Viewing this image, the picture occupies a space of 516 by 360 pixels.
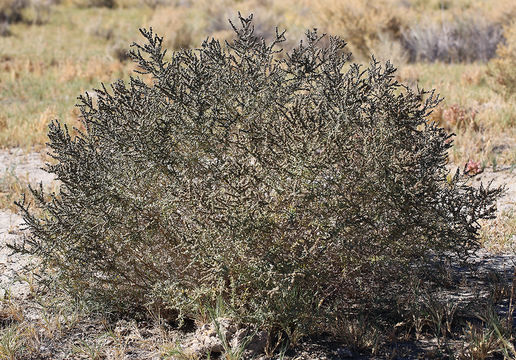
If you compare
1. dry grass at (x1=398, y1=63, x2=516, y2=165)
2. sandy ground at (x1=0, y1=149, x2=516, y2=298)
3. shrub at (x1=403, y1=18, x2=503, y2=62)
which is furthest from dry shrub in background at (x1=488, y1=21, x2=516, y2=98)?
shrub at (x1=403, y1=18, x2=503, y2=62)

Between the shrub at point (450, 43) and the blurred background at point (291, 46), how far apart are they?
0.03 m

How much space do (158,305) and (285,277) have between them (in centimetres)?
90

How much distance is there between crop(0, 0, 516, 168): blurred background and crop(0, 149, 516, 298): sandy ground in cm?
22

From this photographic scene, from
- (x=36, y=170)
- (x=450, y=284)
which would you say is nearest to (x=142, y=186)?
(x=450, y=284)

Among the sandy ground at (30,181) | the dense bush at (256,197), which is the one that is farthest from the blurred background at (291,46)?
the dense bush at (256,197)

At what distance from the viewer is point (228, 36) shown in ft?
51.4

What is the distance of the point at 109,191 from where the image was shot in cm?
301

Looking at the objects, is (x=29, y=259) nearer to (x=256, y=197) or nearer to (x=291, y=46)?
(x=256, y=197)

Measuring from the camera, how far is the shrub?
42.2ft

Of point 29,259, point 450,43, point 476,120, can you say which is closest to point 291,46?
point 450,43

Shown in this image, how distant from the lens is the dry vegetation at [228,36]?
3105 mm

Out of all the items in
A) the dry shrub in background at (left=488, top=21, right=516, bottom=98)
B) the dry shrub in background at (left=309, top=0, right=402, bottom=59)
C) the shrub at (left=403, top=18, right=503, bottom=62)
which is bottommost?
the dry shrub in background at (left=488, top=21, right=516, bottom=98)

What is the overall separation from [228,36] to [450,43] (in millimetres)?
5928

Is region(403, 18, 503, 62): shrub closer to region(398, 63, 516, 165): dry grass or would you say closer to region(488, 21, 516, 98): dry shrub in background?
region(488, 21, 516, 98): dry shrub in background
